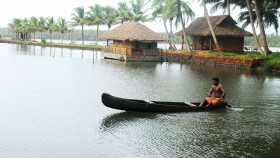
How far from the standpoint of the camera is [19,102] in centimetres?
1672

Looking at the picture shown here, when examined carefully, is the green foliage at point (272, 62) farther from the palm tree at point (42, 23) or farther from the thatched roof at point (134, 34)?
the palm tree at point (42, 23)

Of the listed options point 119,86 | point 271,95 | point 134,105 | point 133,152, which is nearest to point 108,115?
point 134,105

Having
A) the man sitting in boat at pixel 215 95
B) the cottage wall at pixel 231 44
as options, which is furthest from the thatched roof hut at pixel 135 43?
the man sitting in boat at pixel 215 95

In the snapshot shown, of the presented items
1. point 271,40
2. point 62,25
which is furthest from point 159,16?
point 271,40

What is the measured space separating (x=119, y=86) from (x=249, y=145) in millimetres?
12060

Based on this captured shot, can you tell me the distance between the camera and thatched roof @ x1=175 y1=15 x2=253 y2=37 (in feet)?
143

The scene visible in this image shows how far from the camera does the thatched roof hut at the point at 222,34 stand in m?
43.8

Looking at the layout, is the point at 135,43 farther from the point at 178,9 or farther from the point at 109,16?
the point at 109,16

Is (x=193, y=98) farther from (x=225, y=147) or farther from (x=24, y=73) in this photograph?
(x=24, y=73)

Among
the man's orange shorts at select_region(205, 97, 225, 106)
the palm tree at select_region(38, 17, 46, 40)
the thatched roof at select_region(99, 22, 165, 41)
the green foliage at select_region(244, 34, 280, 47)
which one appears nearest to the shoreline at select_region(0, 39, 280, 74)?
the thatched roof at select_region(99, 22, 165, 41)

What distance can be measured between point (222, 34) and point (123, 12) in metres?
24.8

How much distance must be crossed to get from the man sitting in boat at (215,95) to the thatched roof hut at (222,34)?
2769 centimetres

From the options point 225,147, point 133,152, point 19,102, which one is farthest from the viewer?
point 19,102

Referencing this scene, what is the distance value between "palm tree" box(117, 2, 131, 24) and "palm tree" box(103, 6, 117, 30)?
124cm
